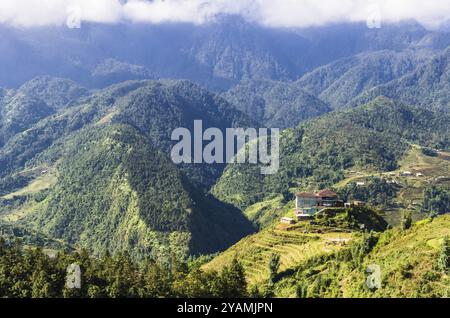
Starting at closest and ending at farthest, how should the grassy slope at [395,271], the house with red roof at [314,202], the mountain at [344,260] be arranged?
the grassy slope at [395,271] < the mountain at [344,260] < the house with red roof at [314,202]

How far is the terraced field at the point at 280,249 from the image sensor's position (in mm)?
100625

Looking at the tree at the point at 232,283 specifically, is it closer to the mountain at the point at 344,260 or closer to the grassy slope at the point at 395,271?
the mountain at the point at 344,260

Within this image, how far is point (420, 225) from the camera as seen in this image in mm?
87812

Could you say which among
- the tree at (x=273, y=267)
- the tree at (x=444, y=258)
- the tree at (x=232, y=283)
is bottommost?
the tree at (x=273, y=267)

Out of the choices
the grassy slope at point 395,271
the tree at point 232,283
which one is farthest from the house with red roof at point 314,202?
the tree at point 232,283

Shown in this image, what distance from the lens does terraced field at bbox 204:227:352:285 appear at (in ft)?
330

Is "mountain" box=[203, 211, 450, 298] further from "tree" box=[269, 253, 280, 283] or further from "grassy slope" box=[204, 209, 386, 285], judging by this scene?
"tree" box=[269, 253, 280, 283]

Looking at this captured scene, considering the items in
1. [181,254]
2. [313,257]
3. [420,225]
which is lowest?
[181,254]

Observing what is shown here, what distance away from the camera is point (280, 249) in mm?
109500

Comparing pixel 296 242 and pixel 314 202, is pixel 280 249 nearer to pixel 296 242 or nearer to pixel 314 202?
pixel 296 242

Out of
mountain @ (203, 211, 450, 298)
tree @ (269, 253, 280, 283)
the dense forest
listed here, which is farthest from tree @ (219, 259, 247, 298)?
tree @ (269, 253, 280, 283)
